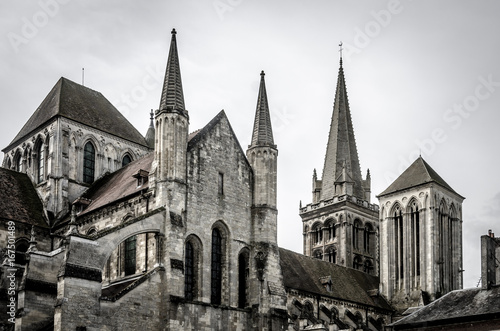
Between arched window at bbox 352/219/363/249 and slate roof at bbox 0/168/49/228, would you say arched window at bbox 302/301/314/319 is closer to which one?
slate roof at bbox 0/168/49/228

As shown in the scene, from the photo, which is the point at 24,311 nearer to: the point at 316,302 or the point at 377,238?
the point at 316,302

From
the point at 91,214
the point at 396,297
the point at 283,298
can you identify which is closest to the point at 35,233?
the point at 91,214

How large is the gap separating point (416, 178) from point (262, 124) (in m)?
34.2

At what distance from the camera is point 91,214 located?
4197 centimetres

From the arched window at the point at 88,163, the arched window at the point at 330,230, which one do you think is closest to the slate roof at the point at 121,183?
the arched window at the point at 88,163

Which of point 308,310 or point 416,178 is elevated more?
point 416,178

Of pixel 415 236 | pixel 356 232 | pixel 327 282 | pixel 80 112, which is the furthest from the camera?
pixel 356 232

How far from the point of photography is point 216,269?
39188 millimetres

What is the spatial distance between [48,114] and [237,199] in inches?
635

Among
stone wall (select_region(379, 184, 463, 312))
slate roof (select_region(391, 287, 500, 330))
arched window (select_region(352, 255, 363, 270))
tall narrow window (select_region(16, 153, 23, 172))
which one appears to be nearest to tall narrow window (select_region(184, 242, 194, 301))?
slate roof (select_region(391, 287, 500, 330))

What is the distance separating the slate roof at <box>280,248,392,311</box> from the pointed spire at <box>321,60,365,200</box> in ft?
50.8

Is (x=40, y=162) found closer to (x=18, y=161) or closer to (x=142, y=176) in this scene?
(x=18, y=161)

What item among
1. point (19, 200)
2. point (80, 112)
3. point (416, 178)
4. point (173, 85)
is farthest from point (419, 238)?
point (173, 85)

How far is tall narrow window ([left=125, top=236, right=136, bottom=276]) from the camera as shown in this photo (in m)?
38.9
